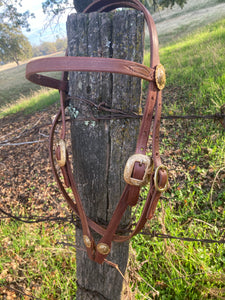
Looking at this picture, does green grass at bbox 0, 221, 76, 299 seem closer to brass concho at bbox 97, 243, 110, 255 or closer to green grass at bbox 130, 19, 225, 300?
green grass at bbox 130, 19, 225, 300

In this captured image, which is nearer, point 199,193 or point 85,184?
point 85,184

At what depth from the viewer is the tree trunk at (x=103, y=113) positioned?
851 mm

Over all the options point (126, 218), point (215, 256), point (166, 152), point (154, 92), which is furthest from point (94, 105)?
point (166, 152)

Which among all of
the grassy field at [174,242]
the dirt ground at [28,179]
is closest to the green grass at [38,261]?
the grassy field at [174,242]

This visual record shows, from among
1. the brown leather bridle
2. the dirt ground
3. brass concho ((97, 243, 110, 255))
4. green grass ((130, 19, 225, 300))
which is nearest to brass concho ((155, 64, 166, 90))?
the brown leather bridle

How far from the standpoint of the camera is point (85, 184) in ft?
3.65

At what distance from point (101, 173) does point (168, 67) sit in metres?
6.93

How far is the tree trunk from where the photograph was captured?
85 centimetres

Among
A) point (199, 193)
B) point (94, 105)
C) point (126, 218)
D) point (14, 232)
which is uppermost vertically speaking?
point (94, 105)

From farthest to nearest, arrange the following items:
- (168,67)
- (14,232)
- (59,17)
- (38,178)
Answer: (168,67) < (59,17) < (38,178) < (14,232)

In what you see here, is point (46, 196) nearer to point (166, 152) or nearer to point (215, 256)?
point (166, 152)

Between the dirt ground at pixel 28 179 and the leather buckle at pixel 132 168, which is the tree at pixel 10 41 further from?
the leather buckle at pixel 132 168

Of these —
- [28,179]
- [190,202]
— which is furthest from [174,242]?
[28,179]

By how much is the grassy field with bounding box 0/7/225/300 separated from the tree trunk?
0.79m
